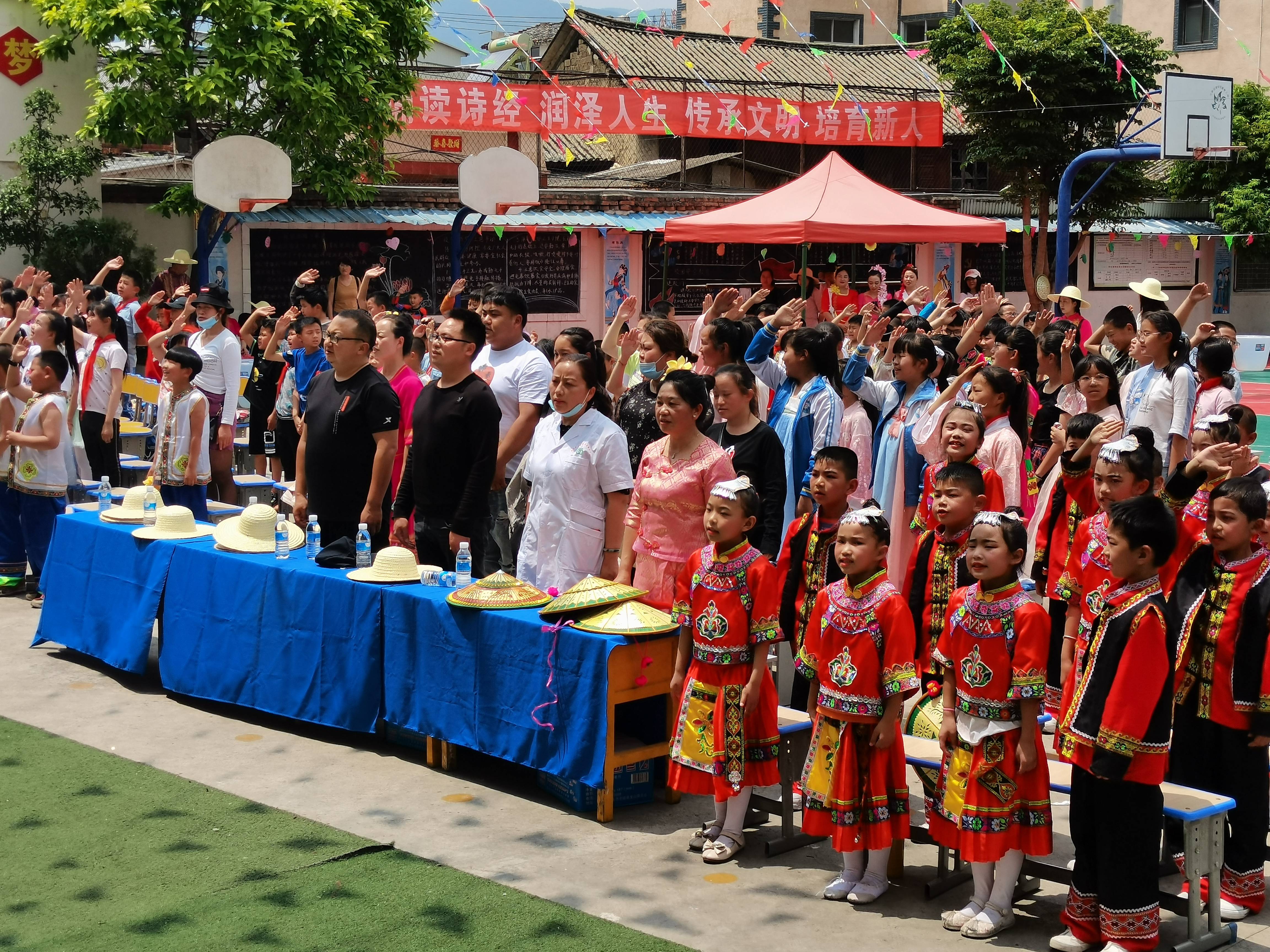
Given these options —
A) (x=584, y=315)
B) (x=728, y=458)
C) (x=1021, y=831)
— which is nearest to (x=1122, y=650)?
(x=1021, y=831)

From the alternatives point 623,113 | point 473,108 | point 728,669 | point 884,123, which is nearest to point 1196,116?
point 884,123

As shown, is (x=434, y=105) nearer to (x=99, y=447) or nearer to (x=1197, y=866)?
(x=99, y=447)

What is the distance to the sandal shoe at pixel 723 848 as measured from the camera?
468 centimetres

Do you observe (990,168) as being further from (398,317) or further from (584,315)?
(398,317)

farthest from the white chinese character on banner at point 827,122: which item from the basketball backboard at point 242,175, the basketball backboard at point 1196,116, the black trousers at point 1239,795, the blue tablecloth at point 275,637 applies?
the black trousers at point 1239,795

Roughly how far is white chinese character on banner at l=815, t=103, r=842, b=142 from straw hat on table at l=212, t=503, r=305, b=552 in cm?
1862

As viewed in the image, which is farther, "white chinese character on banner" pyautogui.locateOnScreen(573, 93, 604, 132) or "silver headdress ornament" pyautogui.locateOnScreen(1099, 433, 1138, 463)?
"white chinese character on banner" pyautogui.locateOnScreen(573, 93, 604, 132)

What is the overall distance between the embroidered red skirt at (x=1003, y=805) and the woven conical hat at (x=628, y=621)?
1.21 meters

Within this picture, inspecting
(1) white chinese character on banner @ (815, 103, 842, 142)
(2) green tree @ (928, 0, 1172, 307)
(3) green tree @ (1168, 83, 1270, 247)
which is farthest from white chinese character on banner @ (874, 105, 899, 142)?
(3) green tree @ (1168, 83, 1270, 247)

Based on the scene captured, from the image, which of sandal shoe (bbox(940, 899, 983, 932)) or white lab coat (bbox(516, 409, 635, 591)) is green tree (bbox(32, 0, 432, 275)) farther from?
sandal shoe (bbox(940, 899, 983, 932))

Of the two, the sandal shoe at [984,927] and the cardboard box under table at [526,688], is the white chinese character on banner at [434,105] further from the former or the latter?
the sandal shoe at [984,927]

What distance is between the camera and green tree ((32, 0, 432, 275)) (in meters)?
15.9

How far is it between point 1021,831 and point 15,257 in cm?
1665

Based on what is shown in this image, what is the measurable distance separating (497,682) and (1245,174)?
26.7 metres
